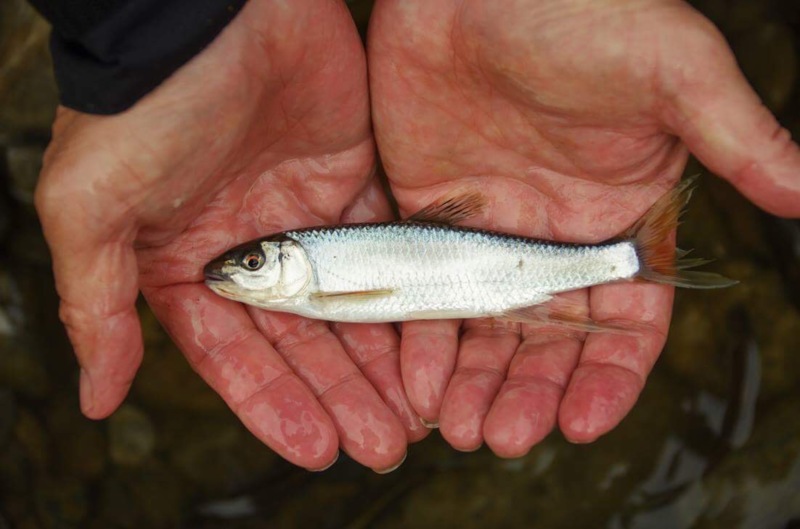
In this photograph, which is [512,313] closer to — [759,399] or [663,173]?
[663,173]

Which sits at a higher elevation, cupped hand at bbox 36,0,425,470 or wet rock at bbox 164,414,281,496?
cupped hand at bbox 36,0,425,470

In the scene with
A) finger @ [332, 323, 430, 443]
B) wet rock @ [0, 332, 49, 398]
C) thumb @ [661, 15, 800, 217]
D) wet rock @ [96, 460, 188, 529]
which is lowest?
wet rock @ [96, 460, 188, 529]

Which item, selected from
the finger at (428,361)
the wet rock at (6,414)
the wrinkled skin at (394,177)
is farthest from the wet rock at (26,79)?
the finger at (428,361)

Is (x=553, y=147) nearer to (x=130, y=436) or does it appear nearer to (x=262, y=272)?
(x=262, y=272)

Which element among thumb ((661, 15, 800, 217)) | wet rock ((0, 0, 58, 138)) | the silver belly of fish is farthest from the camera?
wet rock ((0, 0, 58, 138))

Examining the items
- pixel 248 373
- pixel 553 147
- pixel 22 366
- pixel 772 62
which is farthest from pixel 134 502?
pixel 772 62

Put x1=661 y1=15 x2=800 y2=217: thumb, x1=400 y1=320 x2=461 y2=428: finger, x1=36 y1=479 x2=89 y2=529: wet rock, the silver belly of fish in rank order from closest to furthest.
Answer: x1=661 y1=15 x2=800 y2=217: thumb, x1=400 y1=320 x2=461 y2=428: finger, the silver belly of fish, x1=36 y1=479 x2=89 y2=529: wet rock

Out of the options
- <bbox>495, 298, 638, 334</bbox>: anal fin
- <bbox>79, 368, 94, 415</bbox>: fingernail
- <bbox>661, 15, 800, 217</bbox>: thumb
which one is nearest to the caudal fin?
<bbox>495, 298, 638, 334</bbox>: anal fin

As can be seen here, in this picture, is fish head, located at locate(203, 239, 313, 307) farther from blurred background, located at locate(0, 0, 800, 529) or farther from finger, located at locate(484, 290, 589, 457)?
blurred background, located at locate(0, 0, 800, 529)
